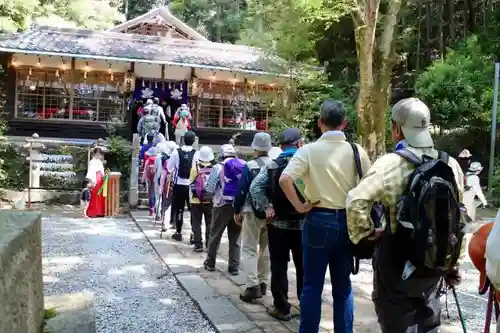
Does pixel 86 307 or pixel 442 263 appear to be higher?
pixel 442 263

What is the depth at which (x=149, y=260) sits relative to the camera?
6371 millimetres

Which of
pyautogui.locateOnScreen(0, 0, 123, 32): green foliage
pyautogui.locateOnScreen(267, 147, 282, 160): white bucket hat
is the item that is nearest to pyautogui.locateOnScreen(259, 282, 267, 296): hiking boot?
pyautogui.locateOnScreen(267, 147, 282, 160): white bucket hat

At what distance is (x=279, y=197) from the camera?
3.88 meters

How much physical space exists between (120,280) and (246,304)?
1576 millimetres

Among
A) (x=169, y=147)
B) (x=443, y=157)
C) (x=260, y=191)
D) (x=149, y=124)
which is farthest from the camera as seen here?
(x=149, y=124)

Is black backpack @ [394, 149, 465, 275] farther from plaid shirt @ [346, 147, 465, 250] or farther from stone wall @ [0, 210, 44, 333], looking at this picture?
stone wall @ [0, 210, 44, 333]

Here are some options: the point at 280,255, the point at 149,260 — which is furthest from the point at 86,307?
the point at 149,260

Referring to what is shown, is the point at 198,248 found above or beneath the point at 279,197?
beneath

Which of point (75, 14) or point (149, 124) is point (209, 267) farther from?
point (75, 14)

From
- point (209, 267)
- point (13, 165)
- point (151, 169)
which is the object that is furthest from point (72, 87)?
point (209, 267)

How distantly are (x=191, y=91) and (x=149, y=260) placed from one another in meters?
10.7

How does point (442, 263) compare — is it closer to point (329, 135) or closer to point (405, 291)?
point (405, 291)

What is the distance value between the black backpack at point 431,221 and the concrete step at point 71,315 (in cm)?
187

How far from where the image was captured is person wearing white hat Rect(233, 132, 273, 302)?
4574 mm
